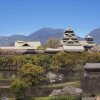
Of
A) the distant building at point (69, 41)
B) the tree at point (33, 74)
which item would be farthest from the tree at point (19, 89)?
the distant building at point (69, 41)

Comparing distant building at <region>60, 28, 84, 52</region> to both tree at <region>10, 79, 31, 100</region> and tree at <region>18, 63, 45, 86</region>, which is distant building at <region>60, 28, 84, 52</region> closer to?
tree at <region>18, 63, 45, 86</region>

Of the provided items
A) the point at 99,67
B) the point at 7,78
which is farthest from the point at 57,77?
the point at 99,67

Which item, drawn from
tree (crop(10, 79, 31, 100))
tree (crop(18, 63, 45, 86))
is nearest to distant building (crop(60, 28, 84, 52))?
tree (crop(18, 63, 45, 86))

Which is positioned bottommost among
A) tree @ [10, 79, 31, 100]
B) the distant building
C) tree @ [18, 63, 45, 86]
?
tree @ [10, 79, 31, 100]

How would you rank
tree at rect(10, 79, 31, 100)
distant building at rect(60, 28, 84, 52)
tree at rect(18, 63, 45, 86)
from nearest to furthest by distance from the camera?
1. tree at rect(10, 79, 31, 100)
2. tree at rect(18, 63, 45, 86)
3. distant building at rect(60, 28, 84, 52)

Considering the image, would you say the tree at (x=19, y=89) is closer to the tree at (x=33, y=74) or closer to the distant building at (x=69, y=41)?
the tree at (x=33, y=74)

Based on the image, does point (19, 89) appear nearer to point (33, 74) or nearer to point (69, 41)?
point (33, 74)

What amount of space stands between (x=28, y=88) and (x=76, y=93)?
662 cm

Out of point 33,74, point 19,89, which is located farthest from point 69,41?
point 19,89

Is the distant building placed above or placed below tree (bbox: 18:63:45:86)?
above

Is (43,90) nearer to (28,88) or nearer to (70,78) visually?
(28,88)

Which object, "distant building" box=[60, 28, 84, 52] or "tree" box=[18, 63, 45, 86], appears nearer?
"tree" box=[18, 63, 45, 86]

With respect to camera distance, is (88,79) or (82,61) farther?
(82,61)

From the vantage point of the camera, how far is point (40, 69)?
65.2 meters
